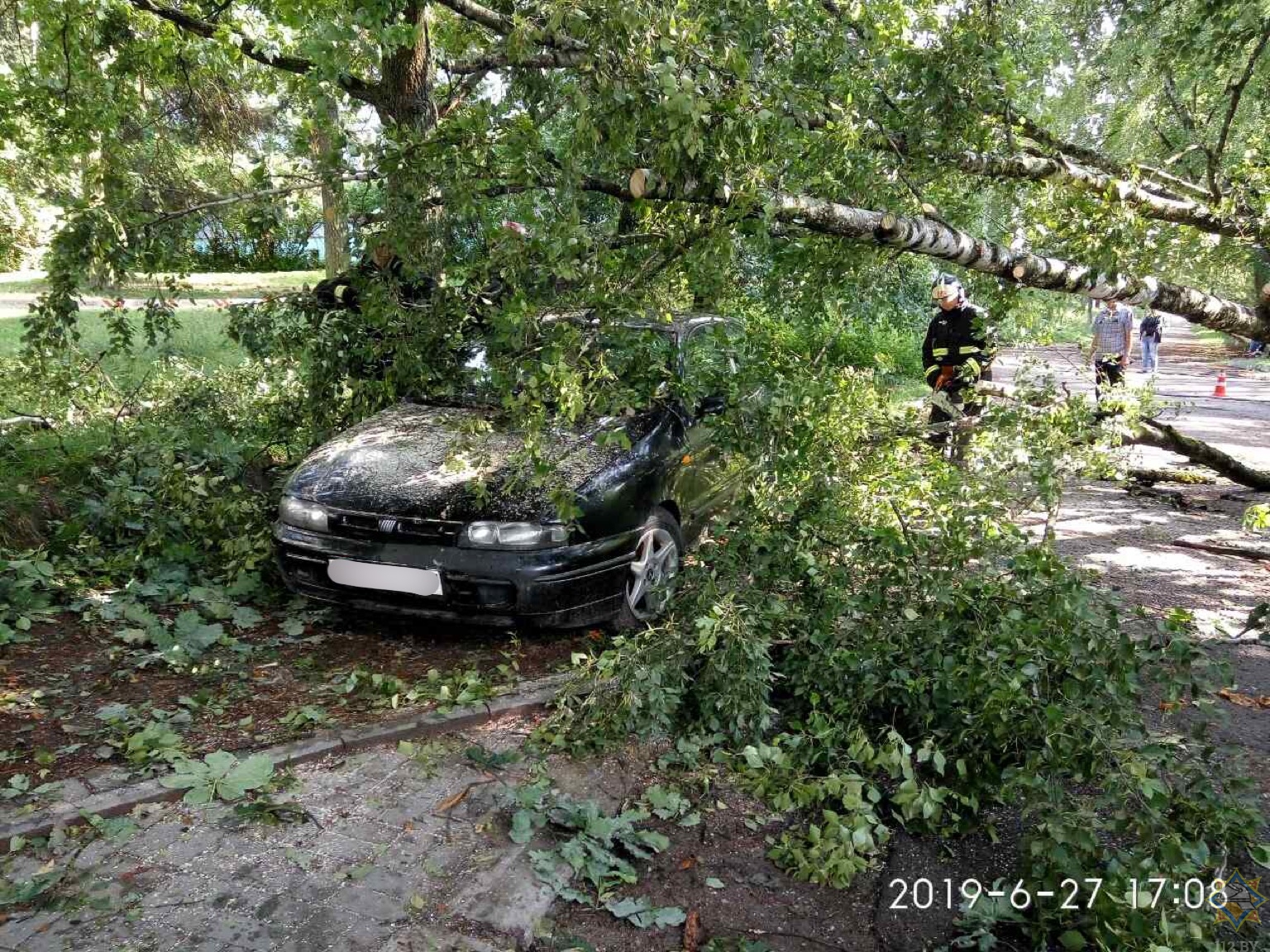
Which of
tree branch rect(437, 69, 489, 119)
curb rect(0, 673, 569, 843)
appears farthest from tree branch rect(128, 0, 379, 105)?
curb rect(0, 673, 569, 843)

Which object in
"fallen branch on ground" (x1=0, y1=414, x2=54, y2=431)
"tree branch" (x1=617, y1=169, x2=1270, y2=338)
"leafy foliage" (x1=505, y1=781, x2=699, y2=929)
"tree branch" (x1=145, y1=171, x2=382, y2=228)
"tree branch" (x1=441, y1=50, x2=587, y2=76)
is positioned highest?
"tree branch" (x1=441, y1=50, x2=587, y2=76)

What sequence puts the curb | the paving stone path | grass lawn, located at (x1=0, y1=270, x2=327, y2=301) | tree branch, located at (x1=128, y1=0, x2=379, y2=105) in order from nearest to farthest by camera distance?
the paving stone path < the curb < tree branch, located at (x1=128, y1=0, x2=379, y2=105) < grass lawn, located at (x1=0, y1=270, x2=327, y2=301)

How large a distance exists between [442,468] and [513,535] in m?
0.63

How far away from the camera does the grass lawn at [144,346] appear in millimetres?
9062

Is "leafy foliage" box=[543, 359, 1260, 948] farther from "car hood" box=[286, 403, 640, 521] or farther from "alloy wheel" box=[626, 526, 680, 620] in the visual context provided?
"car hood" box=[286, 403, 640, 521]

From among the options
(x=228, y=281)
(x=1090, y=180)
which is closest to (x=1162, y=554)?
(x=1090, y=180)

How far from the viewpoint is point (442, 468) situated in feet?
15.3

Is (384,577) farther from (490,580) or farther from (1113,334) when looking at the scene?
(1113,334)

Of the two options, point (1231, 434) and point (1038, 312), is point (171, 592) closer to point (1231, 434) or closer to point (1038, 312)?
point (1038, 312)

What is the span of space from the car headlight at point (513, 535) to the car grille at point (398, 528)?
0.30 ft

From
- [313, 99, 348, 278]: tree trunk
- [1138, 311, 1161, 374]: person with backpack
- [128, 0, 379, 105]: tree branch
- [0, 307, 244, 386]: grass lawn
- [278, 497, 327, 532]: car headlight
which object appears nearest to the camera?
[313, 99, 348, 278]: tree trunk

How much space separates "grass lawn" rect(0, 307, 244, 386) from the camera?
9062 millimetres

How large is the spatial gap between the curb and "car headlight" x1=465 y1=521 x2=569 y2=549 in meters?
0.69

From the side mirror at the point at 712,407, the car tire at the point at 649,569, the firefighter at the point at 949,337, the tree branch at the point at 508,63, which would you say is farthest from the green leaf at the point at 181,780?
the firefighter at the point at 949,337
